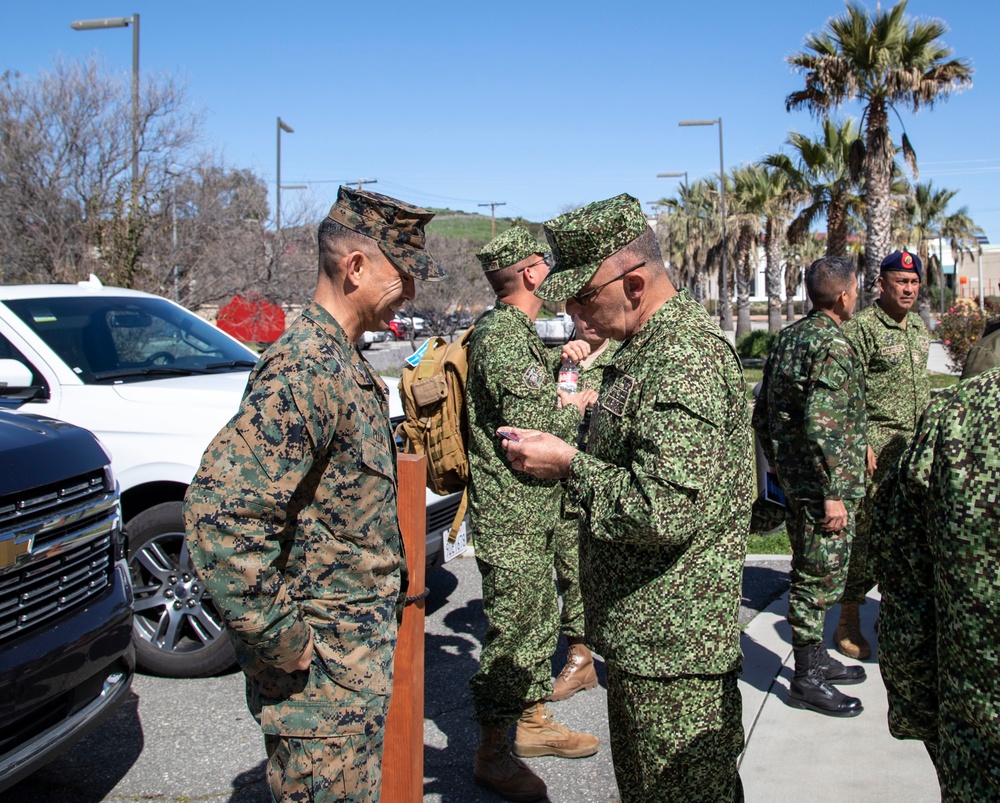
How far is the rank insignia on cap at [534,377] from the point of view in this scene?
3.52 m

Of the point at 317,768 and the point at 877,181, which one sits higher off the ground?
the point at 877,181

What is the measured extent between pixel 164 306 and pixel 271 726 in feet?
14.5

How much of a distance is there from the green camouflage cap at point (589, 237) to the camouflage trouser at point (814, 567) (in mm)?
2151

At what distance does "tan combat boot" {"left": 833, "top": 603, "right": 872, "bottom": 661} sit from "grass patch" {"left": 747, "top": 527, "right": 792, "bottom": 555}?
2013 millimetres

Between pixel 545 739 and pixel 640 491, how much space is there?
6.78 feet

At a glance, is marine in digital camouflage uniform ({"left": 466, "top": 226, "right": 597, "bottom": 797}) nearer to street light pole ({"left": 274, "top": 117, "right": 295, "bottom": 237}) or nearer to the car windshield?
the car windshield

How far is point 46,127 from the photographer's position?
15828 millimetres

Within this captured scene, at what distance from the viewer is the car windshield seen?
16.8 ft

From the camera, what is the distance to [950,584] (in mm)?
1562

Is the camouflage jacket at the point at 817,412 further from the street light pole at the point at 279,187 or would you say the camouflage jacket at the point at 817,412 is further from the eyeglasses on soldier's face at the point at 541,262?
the street light pole at the point at 279,187

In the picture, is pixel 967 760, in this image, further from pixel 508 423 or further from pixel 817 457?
pixel 817 457

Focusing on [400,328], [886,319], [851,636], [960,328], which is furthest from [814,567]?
[400,328]

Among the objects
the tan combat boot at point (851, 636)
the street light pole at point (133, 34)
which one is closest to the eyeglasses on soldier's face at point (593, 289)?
the tan combat boot at point (851, 636)

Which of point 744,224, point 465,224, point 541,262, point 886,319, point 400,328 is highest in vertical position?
point 465,224
